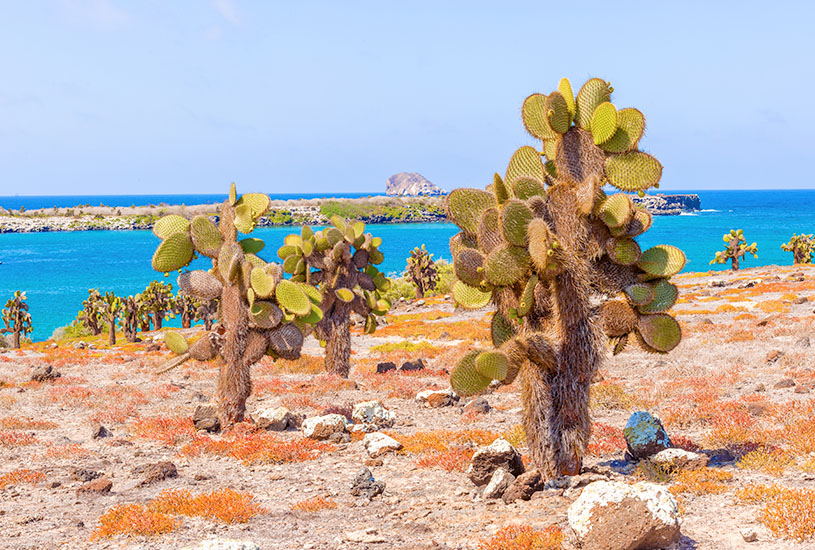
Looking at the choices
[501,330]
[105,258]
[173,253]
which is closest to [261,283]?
[173,253]

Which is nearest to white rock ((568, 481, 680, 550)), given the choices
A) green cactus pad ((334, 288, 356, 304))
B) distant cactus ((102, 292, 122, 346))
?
green cactus pad ((334, 288, 356, 304))

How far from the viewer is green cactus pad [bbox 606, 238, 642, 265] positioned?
29.5 feet

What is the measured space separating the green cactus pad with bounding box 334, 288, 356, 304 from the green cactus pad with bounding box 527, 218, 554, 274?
1311 cm

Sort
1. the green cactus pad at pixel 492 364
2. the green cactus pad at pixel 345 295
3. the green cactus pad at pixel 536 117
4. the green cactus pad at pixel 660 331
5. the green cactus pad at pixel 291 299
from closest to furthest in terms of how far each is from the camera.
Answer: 1. the green cactus pad at pixel 492 364
2. the green cactus pad at pixel 660 331
3. the green cactus pad at pixel 536 117
4. the green cactus pad at pixel 291 299
5. the green cactus pad at pixel 345 295

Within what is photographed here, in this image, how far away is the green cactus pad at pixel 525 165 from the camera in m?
9.80

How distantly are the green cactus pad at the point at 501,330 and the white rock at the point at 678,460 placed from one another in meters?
2.85

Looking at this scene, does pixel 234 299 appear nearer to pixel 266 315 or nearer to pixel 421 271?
pixel 266 315

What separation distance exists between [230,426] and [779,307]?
28531 mm

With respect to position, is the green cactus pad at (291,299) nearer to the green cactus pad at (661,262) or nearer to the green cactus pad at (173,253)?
the green cactus pad at (173,253)

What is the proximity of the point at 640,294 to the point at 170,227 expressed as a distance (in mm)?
10242

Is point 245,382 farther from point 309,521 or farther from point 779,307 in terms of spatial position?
point 779,307

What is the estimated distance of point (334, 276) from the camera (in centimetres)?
2153

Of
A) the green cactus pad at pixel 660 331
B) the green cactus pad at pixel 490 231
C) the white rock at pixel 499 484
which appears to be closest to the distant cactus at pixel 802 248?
the green cactus pad at pixel 660 331

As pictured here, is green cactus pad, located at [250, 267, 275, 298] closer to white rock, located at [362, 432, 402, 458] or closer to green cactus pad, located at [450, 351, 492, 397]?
white rock, located at [362, 432, 402, 458]
